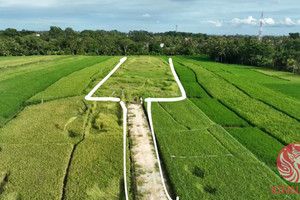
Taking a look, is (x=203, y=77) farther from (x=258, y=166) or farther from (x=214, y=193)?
(x=214, y=193)

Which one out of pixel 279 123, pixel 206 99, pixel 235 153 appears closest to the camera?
pixel 235 153

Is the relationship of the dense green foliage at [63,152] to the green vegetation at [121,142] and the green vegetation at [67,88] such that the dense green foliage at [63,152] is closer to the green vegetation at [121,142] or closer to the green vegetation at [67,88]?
the green vegetation at [121,142]

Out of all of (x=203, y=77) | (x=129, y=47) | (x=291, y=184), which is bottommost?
(x=291, y=184)

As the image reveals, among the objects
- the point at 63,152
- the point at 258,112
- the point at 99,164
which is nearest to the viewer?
the point at 99,164

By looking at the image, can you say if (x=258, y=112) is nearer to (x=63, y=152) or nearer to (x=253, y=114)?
(x=253, y=114)

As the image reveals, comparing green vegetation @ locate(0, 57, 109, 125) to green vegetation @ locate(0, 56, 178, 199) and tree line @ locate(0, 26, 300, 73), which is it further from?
tree line @ locate(0, 26, 300, 73)

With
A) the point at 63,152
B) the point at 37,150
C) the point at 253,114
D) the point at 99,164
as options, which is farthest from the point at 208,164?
the point at 253,114

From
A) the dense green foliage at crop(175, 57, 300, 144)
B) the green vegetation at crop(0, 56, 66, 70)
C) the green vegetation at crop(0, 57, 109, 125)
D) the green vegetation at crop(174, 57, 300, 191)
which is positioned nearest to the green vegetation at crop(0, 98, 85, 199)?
the green vegetation at crop(0, 57, 109, 125)

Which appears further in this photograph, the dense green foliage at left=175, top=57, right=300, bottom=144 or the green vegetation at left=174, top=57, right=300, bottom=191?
the dense green foliage at left=175, top=57, right=300, bottom=144

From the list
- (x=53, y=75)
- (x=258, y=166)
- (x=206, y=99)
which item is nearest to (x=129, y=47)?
(x=53, y=75)
